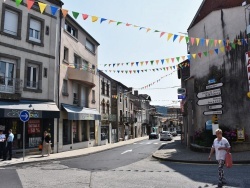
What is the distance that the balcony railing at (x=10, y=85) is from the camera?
16.7 m

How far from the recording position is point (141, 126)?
203 feet

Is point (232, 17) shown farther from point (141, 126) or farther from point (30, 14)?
point (141, 126)

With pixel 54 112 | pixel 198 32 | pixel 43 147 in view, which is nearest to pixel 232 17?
pixel 198 32

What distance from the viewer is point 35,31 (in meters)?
19.2

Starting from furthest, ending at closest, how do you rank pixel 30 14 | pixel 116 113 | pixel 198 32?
1. pixel 116 113
2. pixel 198 32
3. pixel 30 14

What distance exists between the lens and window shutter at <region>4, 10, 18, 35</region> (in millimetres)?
17125

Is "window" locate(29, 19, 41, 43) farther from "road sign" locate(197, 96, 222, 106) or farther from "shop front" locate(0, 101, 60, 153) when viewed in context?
"road sign" locate(197, 96, 222, 106)

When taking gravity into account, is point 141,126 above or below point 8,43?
below

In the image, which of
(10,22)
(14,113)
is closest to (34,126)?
(14,113)

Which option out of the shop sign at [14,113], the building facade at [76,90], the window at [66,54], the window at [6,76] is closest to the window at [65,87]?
the building facade at [76,90]

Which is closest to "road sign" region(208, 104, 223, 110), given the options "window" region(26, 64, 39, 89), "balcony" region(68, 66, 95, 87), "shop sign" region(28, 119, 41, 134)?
"balcony" region(68, 66, 95, 87)

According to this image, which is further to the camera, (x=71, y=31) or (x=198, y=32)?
(x=71, y=31)

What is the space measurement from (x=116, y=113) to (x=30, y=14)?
2343cm

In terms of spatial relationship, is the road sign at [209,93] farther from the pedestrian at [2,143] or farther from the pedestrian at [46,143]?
the pedestrian at [2,143]
